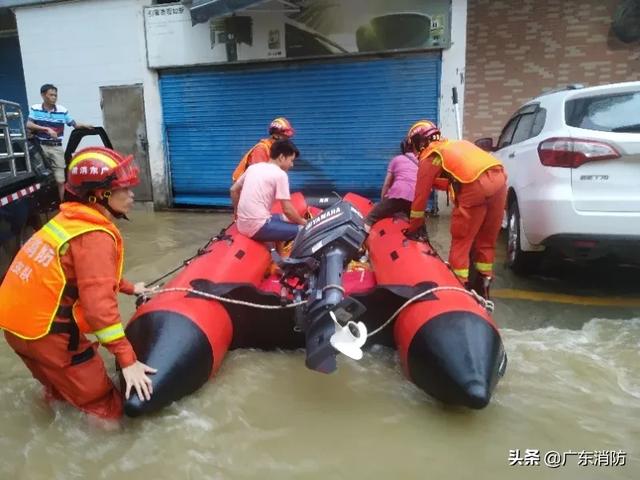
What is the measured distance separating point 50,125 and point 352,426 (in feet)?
21.6

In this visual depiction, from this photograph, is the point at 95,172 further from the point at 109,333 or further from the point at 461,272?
the point at 461,272

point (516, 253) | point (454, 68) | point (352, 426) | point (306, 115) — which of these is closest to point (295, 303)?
point (352, 426)

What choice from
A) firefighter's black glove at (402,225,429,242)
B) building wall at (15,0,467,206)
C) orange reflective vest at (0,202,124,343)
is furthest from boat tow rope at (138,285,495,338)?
building wall at (15,0,467,206)

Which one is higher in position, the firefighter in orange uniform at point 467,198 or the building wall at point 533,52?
the building wall at point 533,52

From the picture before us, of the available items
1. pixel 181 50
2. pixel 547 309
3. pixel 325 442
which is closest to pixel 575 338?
pixel 547 309

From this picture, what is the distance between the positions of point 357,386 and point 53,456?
5.35 ft

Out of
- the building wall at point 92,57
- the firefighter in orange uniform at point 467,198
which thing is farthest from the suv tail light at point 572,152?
the building wall at point 92,57

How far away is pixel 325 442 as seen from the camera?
265 centimetres

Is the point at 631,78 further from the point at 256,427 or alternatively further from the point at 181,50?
the point at 256,427

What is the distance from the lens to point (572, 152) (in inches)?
151

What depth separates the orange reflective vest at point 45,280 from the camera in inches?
92.8

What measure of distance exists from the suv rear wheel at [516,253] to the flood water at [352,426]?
1.31m

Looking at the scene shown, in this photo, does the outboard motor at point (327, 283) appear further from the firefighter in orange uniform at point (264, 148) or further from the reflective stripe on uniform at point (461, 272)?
the firefighter in orange uniform at point (264, 148)

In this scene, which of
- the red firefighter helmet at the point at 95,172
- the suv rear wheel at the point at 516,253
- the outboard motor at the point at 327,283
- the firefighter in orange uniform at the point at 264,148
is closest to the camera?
the red firefighter helmet at the point at 95,172
